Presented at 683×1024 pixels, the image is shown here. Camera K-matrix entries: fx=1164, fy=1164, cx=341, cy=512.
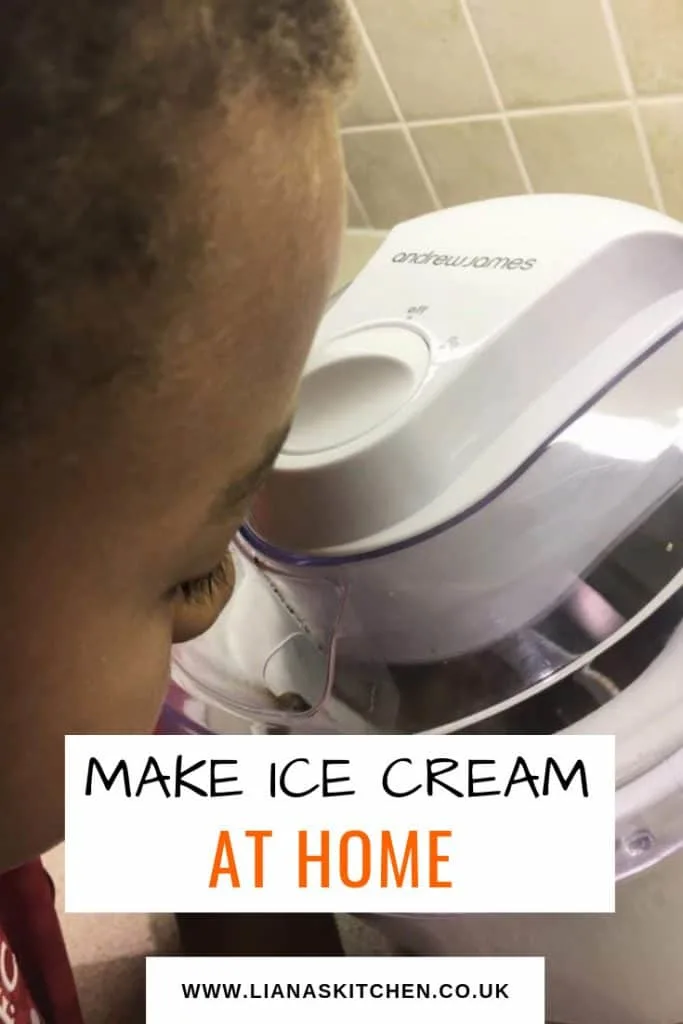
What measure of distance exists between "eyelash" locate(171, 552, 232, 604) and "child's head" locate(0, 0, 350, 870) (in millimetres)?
21

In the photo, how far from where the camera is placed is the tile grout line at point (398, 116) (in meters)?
0.74

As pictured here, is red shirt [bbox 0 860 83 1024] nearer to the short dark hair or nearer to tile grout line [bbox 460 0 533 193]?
the short dark hair

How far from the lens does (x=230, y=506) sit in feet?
0.92

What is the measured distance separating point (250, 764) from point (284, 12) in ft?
0.74

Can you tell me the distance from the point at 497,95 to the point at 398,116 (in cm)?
8

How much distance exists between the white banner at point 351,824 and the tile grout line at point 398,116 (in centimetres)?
51

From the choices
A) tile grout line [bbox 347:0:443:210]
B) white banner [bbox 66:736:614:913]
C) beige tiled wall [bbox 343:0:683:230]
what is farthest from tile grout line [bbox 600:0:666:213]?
white banner [bbox 66:736:614:913]

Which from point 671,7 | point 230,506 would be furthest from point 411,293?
point 671,7

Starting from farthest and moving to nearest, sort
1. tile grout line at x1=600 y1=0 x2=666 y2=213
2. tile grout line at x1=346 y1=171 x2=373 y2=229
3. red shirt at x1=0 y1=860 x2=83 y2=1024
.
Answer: tile grout line at x1=346 y1=171 x2=373 y2=229, tile grout line at x1=600 y1=0 x2=666 y2=213, red shirt at x1=0 y1=860 x2=83 y2=1024

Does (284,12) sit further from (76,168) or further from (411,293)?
(411,293)

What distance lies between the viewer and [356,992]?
0.40m

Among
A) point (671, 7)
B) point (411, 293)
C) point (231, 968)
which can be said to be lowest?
point (231, 968)

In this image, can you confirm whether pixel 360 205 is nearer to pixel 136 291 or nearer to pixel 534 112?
pixel 534 112

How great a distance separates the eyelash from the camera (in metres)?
0.30
